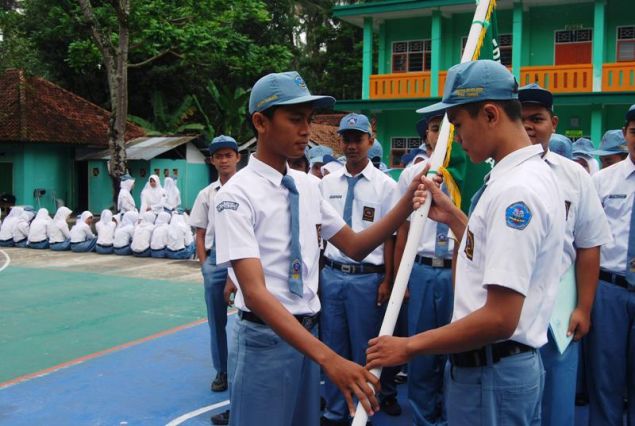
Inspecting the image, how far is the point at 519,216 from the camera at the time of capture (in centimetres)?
202

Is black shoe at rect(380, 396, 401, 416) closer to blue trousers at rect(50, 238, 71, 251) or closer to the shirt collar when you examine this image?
the shirt collar

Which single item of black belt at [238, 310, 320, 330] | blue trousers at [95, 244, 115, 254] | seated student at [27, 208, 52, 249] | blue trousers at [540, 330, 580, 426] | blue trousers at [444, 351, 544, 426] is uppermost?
black belt at [238, 310, 320, 330]

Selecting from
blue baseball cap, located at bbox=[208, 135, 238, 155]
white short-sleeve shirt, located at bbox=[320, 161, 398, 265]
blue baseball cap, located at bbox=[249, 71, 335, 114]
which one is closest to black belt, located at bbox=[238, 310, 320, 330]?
blue baseball cap, located at bbox=[249, 71, 335, 114]

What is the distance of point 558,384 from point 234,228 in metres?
1.69

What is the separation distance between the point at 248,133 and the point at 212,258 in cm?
2214

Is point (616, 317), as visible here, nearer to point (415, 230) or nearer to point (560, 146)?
point (560, 146)

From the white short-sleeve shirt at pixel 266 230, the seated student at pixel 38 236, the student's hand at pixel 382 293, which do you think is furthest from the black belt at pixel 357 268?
the seated student at pixel 38 236

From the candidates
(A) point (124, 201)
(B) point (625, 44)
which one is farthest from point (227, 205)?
(B) point (625, 44)

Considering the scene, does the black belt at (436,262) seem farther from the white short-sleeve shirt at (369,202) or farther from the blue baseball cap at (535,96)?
the blue baseball cap at (535,96)

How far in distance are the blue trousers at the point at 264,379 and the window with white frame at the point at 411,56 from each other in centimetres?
1849

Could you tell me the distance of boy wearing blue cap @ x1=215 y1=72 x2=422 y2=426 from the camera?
256cm

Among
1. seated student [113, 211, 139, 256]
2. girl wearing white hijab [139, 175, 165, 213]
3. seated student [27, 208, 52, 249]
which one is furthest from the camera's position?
girl wearing white hijab [139, 175, 165, 213]

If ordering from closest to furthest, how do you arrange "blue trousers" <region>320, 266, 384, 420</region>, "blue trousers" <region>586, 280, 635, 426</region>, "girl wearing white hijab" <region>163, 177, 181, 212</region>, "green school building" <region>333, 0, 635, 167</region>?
1. "blue trousers" <region>586, 280, 635, 426</region>
2. "blue trousers" <region>320, 266, 384, 420</region>
3. "green school building" <region>333, 0, 635, 167</region>
4. "girl wearing white hijab" <region>163, 177, 181, 212</region>

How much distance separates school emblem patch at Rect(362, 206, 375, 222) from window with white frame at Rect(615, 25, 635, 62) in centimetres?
1571
